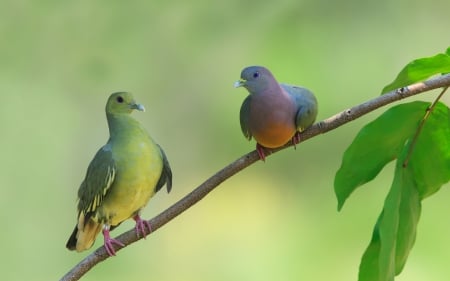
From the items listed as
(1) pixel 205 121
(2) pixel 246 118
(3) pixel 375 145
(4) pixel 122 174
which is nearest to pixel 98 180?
(4) pixel 122 174

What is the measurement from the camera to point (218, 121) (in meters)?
2.69

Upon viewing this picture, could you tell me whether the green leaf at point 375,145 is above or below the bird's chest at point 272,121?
below

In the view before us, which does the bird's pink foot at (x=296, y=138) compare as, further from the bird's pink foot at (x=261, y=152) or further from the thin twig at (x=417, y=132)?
the thin twig at (x=417, y=132)

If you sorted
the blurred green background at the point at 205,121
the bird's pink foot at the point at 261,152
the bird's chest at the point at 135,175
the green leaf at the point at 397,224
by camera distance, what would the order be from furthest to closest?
the blurred green background at the point at 205,121, the bird's chest at the point at 135,175, the bird's pink foot at the point at 261,152, the green leaf at the point at 397,224

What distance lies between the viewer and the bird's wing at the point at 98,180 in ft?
3.91

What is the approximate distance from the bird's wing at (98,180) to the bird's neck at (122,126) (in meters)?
0.03

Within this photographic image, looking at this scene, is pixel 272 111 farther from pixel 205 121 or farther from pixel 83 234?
pixel 205 121

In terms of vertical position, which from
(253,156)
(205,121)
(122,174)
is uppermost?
(205,121)

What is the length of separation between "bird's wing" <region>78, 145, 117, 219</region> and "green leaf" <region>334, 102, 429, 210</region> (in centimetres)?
37

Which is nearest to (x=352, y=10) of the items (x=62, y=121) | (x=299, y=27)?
(x=299, y=27)

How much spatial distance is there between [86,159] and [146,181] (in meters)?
1.48

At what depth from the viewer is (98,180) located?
1.20 meters

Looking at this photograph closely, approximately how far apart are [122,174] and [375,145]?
393 millimetres

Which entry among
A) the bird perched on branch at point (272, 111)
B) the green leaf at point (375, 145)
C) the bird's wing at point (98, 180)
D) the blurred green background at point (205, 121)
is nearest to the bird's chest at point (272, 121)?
the bird perched on branch at point (272, 111)
